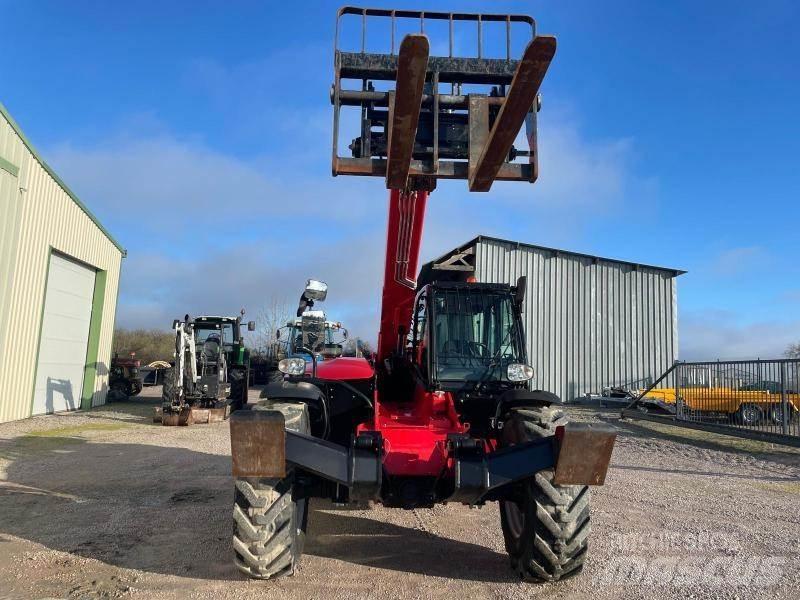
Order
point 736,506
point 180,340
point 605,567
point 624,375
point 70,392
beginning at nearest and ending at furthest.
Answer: point 605,567 → point 736,506 → point 180,340 → point 70,392 → point 624,375

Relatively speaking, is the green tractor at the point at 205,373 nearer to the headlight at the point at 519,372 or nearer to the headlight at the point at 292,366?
the headlight at the point at 292,366

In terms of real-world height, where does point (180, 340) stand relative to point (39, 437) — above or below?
above

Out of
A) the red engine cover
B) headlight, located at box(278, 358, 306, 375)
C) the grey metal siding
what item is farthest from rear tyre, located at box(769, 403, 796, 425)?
headlight, located at box(278, 358, 306, 375)

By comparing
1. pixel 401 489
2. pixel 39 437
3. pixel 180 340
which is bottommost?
pixel 39 437

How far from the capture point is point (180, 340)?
15.6 meters

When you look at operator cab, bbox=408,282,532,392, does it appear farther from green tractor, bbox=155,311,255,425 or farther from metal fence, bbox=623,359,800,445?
green tractor, bbox=155,311,255,425

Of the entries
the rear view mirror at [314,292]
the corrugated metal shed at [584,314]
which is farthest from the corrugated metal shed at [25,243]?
the corrugated metal shed at [584,314]

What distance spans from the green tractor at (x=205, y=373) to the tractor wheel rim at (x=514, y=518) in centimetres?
1197

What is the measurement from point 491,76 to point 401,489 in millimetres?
3259

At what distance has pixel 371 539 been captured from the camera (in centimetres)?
586

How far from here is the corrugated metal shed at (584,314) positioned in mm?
21812

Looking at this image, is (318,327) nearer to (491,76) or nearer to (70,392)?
(70,392)

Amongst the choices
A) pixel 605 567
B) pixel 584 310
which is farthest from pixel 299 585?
pixel 584 310

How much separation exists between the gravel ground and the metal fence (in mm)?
2288
